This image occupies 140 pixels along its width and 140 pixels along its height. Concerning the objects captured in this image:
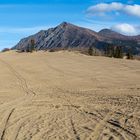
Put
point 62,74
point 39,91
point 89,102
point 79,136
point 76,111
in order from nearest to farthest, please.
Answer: point 79,136 → point 76,111 → point 89,102 → point 39,91 → point 62,74

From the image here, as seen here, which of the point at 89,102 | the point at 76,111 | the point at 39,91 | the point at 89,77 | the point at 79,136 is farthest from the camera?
the point at 89,77

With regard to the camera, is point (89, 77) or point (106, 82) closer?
point (106, 82)

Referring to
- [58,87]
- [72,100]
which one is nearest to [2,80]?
[58,87]

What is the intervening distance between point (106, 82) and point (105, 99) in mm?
9836

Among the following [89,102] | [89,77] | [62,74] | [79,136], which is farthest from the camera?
[62,74]

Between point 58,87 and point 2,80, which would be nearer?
point 58,87

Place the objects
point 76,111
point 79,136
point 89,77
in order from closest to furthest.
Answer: point 79,136
point 76,111
point 89,77

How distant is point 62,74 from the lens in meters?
37.8

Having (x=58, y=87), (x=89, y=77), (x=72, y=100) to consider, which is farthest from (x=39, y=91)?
(x=89, y=77)

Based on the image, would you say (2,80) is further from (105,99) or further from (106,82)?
(105,99)

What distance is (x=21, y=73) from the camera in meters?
38.8

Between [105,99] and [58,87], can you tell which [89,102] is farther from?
[58,87]

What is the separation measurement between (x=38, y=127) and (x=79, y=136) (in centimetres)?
220

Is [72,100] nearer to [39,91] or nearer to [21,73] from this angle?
[39,91]
